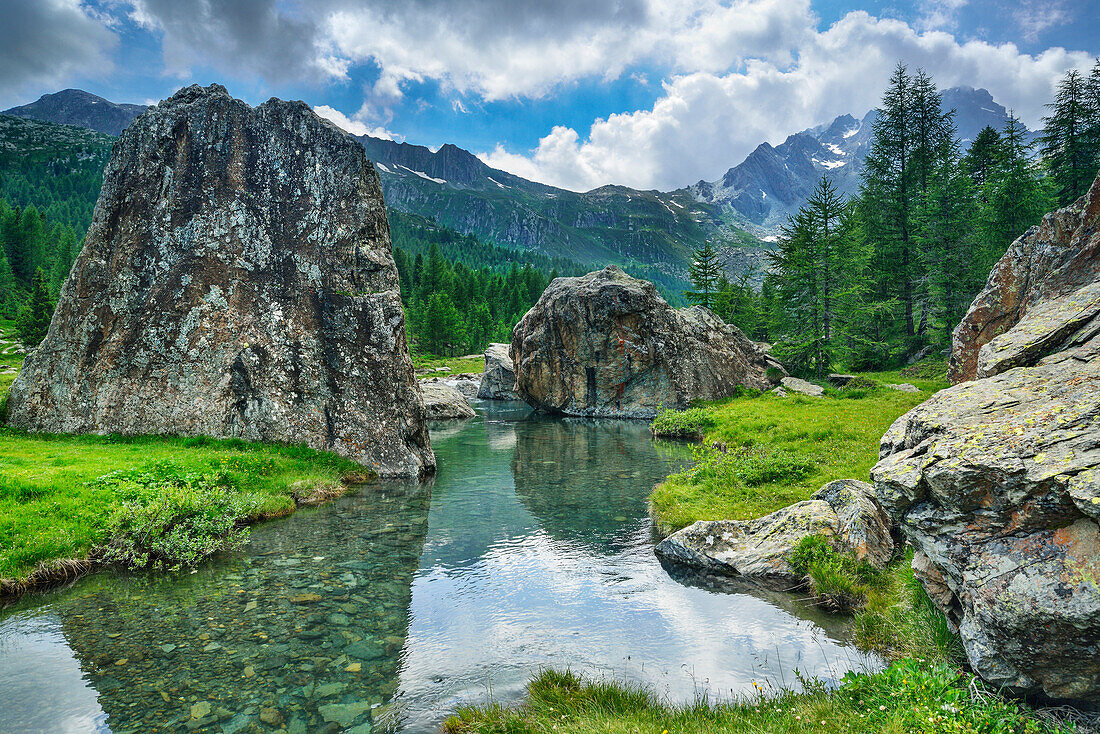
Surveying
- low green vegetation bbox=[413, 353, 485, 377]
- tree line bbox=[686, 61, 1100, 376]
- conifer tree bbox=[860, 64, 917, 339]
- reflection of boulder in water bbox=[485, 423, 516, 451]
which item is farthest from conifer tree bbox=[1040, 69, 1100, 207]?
low green vegetation bbox=[413, 353, 485, 377]

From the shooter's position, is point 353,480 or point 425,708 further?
point 353,480

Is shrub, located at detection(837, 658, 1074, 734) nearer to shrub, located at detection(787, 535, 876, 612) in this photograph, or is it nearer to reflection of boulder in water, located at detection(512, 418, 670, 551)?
shrub, located at detection(787, 535, 876, 612)

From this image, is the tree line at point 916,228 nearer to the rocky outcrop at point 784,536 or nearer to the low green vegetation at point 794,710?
the rocky outcrop at point 784,536

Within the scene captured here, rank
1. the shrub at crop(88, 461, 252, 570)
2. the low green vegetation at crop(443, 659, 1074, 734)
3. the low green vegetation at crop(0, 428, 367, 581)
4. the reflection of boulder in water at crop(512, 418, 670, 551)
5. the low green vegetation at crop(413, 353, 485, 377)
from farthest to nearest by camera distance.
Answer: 1. the low green vegetation at crop(413, 353, 485, 377)
2. the reflection of boulder in water at crop(512, 418, 670, 551)
3. the shrub at crop(88, 461, 252, 570)
4. the low green vegetation at crop(0, 428, 367, 581)
5. the low green vegetation at crop(443, 659, 1074, 734)

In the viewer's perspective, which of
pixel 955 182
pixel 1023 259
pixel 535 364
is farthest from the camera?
pixel 535 364

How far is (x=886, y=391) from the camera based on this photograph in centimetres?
3272

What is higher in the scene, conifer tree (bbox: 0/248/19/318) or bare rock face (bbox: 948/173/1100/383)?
conifer tree (bbox: 0/248/19/318)

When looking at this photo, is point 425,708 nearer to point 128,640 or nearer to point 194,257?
point 128,640

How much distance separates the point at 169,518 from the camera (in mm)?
13055

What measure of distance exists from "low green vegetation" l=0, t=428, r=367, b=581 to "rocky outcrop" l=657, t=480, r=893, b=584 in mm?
12251

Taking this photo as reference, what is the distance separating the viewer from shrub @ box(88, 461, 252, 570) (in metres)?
12.3

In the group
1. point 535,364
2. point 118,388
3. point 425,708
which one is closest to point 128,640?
point 425,708

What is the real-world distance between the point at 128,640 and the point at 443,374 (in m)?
78.2

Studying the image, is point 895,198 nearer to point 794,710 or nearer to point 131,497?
point 794,710
